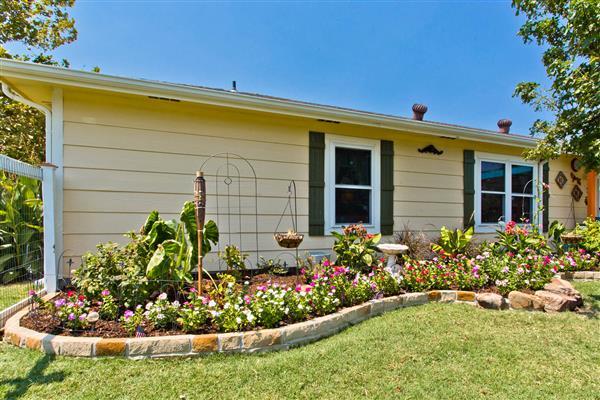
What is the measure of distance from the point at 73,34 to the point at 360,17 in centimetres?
860

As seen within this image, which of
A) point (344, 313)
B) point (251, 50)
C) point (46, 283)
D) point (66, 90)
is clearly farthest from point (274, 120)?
point (251, 50)

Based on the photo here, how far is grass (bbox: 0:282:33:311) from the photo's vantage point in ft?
10.4

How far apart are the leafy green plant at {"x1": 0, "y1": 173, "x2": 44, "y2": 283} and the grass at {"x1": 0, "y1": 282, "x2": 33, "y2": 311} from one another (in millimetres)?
234

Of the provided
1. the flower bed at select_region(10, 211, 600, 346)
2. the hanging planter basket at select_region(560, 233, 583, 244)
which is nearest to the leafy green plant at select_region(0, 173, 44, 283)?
the flower bed at select_region(10, 211, 600, 346)

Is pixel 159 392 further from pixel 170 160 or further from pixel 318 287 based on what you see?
pixel 170 160

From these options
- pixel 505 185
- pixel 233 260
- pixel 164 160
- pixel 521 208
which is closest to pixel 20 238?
pixel 164 160

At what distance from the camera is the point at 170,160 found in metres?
4.14

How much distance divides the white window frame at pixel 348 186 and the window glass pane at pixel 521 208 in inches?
135

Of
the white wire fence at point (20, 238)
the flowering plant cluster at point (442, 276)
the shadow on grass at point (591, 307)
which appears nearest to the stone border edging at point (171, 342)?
the white wire fence at point (20, 238)

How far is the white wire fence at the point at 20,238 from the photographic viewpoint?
3404 millimetres

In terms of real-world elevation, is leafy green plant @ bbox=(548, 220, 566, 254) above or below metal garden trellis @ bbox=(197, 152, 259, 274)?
below

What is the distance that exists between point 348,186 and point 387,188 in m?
0.73

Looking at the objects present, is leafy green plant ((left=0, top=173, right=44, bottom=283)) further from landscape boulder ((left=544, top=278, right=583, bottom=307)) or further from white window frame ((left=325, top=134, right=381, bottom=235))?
landscape boulder ((left=544, top=278, right=583, bottom=307))

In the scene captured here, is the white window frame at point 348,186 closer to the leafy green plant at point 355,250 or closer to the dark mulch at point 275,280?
the leafy green plant at point 355,250
